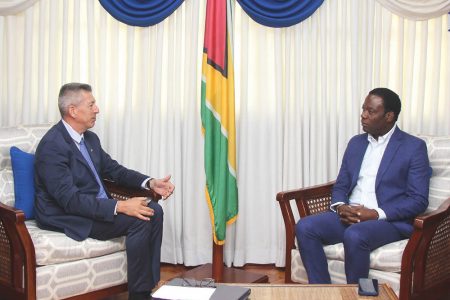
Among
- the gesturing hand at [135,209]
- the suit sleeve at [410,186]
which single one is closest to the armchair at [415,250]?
the suit sleeve at [410,186]

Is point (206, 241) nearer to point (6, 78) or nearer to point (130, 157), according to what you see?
point (130, 157)

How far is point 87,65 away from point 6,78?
524 millimetres

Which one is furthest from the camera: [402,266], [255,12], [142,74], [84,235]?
[142,74]

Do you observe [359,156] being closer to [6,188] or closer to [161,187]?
[161,187]

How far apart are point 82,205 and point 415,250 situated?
5.13ft

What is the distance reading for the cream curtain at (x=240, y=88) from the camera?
12.6ft

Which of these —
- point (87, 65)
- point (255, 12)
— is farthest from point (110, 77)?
point (255, 12)

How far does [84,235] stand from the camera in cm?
298

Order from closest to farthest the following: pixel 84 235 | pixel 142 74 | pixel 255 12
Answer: pixel 84 235 → pixel 255 12 → pixel 142 74

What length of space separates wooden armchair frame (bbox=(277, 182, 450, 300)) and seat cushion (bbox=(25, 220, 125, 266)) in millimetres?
899

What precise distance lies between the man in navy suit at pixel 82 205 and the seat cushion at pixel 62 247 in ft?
0.14

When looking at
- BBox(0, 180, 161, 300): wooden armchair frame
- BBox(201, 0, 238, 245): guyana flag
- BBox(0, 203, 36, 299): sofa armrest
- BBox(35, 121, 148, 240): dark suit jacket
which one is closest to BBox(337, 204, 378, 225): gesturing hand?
BBox(201, 0, 238, 245): guyana flag

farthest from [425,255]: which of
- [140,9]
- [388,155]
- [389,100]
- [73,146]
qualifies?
[140,9]

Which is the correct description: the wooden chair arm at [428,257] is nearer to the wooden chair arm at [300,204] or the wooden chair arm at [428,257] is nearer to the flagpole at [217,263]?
the wooden chair arm at [300,204]
